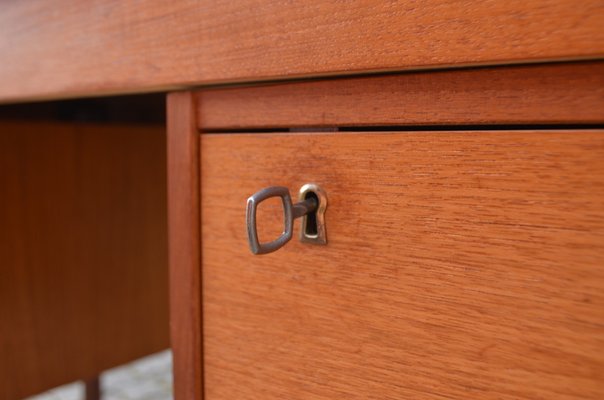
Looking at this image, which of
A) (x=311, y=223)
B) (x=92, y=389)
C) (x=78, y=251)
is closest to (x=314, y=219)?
(x=311, y=223)

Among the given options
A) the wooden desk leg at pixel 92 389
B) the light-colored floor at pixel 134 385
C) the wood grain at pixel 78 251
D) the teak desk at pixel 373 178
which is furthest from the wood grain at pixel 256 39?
the light-colored floor at pixel 134 385

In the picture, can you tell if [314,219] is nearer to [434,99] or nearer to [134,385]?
[434,99]

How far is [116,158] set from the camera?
759 millimetres

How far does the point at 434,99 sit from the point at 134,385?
108cm

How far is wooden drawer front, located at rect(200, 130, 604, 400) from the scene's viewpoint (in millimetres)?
219

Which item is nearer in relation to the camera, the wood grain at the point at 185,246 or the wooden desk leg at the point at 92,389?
the wood grain at the point at 185,246

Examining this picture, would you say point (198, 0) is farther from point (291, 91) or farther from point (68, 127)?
point (68, 127)

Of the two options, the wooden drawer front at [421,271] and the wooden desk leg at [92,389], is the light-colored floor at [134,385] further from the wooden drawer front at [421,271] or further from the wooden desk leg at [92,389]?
the wooden drawer front at [421,271]

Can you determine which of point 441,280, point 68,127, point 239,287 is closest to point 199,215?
point 239,287

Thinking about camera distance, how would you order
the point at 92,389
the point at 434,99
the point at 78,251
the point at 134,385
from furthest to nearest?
the point at 134,385
the point at 92,389
the point at 78,251
the point at 434,99

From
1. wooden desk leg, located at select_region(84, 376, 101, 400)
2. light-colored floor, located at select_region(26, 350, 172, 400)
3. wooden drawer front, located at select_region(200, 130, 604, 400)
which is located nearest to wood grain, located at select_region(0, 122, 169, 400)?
wooden desk leg, located at select_region(84, 376, 101, 400)

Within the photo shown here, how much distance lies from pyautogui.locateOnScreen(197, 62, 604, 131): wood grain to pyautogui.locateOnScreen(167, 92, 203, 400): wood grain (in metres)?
0.04

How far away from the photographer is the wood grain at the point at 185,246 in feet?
1.13

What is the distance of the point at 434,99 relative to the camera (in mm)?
249
